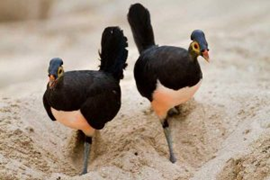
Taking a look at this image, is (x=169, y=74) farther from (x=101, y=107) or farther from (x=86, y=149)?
(x=86, y=149)

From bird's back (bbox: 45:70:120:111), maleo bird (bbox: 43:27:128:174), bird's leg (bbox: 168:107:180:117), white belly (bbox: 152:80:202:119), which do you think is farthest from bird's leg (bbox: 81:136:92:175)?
bird's leg (bbox: 168:107:180:117)

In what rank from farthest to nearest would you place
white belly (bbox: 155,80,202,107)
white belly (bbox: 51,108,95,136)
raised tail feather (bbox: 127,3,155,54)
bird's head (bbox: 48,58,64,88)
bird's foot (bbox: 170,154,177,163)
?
raised tail feather (bbox: 127,3,155,54) → bird's foot (bbox: 170,154,177,163) → white belly (bbox: 155,80,202,107) → white belly (bbox: 51,108,95,136) → bird's head (bbox: 48,58,64,88)

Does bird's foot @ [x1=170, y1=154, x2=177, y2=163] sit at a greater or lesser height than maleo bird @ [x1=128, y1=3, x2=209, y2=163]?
lesser

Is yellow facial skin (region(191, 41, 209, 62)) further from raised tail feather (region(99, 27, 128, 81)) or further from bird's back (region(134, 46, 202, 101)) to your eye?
raised tail feather (region(99, 27, 128, 81))

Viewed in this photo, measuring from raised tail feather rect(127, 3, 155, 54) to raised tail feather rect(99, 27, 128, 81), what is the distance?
0.27 metres

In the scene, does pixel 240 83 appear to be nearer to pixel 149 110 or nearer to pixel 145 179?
pixel 149 110

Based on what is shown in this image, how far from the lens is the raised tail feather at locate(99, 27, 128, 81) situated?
2.44 metres

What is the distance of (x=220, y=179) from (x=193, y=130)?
45 cm

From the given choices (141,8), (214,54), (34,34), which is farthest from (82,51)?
(141,8)

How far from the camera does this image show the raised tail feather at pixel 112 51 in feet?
8.00

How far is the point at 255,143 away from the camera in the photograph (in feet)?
7.35

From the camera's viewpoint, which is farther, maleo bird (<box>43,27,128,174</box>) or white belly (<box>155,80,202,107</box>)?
white belly (<box>155,80,202,107</box>)

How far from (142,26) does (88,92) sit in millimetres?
632

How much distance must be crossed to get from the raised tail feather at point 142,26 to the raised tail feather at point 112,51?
268 millimetres
